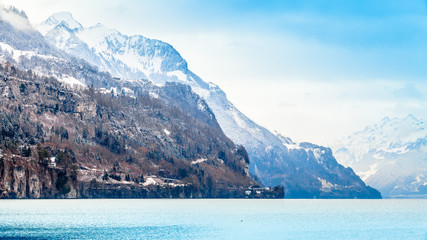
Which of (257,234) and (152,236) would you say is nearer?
(152,236)

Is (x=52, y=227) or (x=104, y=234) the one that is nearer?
(x=104, y=234)

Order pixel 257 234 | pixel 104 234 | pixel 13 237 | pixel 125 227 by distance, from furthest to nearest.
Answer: pixel 125 227 → pixel 257 234 → pixel 104 234 → pixel 13 237

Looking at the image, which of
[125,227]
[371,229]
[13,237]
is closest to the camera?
[13,237]

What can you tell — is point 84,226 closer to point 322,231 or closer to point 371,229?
point 322,231

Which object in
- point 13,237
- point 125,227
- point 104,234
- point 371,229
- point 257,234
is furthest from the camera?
point 371,229

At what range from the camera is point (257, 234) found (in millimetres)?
165750

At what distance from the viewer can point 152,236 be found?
155375mm

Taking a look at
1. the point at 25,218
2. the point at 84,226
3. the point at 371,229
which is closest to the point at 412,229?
the point at 371,229

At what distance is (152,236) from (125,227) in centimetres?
2324

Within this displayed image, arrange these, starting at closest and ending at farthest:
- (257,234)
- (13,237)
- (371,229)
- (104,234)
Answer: (13,237), (104,234), (257,234), (371,229)

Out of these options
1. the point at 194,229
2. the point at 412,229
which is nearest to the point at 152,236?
the point at 194,229

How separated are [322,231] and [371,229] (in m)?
20.3

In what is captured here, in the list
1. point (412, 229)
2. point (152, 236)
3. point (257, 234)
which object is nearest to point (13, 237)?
point (152, 236)

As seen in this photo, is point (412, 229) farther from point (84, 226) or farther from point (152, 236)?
point (84, 226)
